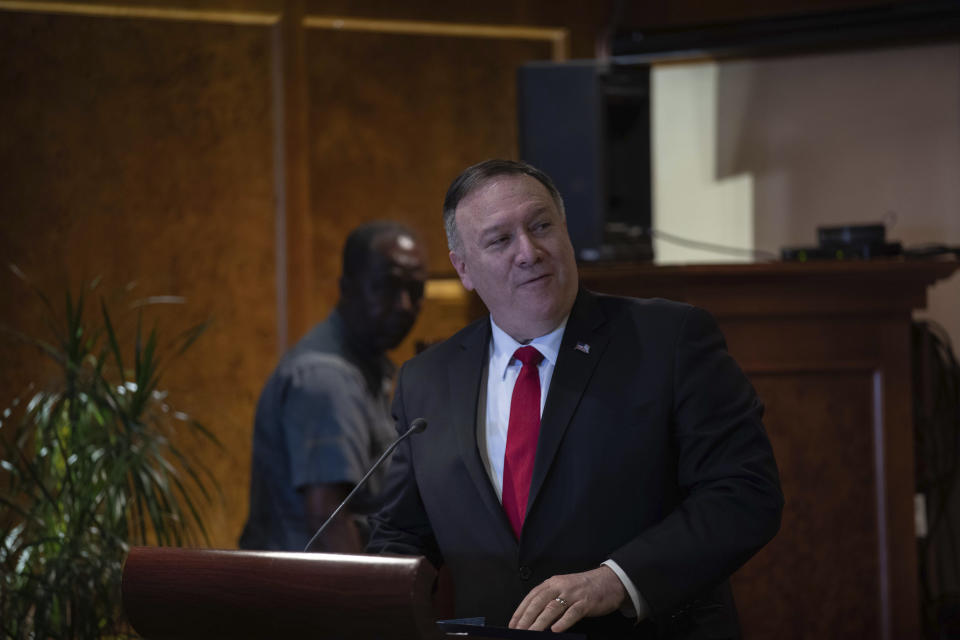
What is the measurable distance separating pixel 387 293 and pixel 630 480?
57.2 inches

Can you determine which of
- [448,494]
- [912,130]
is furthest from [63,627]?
[912,130]

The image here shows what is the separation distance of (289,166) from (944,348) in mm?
2509

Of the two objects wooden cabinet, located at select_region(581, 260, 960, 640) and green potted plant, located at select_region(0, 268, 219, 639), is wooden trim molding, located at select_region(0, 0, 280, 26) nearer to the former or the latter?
green potted plant, located at select_region(0, 268, 219, 639)

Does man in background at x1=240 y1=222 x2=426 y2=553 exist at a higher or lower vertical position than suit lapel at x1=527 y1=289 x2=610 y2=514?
lower

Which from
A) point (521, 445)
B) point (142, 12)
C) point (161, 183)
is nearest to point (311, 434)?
point (521, 445)

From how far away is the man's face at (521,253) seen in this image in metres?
1.73

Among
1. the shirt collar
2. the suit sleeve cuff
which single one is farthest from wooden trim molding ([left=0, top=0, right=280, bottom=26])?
the suit sleeve cuff

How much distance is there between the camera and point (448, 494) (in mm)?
1715

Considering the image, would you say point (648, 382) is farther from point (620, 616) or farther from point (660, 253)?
point (660, 253)

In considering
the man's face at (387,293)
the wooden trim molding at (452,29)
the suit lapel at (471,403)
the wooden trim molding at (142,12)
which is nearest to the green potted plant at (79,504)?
the man's face at (387,293)

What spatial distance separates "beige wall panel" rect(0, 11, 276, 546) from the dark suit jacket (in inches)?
99.5

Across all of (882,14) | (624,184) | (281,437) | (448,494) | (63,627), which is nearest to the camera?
(448,494)

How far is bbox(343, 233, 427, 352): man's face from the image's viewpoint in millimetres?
2926

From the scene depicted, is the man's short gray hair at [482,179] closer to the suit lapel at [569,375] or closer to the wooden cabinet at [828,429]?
the suit lapel at [569,375]
